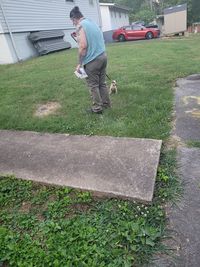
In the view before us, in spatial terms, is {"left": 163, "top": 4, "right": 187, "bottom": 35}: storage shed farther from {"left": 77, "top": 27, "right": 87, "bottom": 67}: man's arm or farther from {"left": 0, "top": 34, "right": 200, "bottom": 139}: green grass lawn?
{"left": 77, "top": 27, "right": 87, "bottom": 67}: man's arm

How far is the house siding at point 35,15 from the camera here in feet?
35.1

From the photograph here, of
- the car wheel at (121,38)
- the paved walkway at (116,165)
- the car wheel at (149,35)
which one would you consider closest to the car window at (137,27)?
the car wheel at (149,35)

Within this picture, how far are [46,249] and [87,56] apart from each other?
2768 mm

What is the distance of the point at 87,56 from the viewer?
380 centimetres

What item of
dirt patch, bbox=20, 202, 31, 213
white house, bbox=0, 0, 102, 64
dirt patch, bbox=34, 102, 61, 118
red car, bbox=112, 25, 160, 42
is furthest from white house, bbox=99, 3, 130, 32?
dirt patch, bbox=20, 202, 31, 213

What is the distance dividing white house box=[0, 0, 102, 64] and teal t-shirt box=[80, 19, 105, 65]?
796cm

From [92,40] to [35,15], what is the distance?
10.3 metres

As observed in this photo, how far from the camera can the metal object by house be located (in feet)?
39.5

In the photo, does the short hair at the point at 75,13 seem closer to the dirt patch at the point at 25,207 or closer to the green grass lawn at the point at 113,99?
the green grass lawn at the point at 113,99

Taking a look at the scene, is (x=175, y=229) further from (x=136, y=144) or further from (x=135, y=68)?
(x=135, y=68)

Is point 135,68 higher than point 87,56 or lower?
lower

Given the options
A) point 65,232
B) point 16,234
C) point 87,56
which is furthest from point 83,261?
point 87,56

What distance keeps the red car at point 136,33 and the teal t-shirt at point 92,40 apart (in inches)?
692

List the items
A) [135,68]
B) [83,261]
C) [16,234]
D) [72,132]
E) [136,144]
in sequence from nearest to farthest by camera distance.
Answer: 1. [83,261]
2. [16,234]
3. [136,144]
4. [72,132]
5. [135,68]
